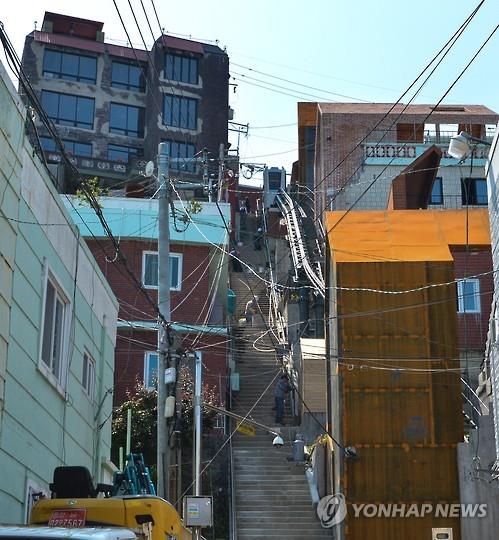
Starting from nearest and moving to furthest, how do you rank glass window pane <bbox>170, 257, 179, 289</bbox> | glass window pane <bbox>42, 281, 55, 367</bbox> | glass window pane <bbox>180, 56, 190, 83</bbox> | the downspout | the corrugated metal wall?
glass window pane <bbox>42, 281, 55, 367</bbox> < the downspout < the corrugated metal wall < glass window pane <bbox>170, 257, 179, 289</bbox> < glass window pane <bbox>180, 56, 190, 83</bbox>

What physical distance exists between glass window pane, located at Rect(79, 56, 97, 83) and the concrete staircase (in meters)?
32.1

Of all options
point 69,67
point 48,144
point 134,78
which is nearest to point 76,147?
point 48,144

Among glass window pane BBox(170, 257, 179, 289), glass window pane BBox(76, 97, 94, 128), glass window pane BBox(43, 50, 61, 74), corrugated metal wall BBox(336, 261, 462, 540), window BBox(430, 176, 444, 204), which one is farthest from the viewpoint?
glass window pane BBox(76, 97, 94, 128)

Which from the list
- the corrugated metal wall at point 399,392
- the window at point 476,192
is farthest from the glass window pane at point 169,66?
the corrugated metal wall at point 399,392

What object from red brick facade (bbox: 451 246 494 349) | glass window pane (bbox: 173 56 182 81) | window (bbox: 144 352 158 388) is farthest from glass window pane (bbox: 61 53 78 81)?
red brick facade (bbox: 451 246 494 349)

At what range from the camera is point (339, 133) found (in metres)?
48.4

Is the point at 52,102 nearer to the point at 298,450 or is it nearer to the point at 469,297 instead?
the point at 469,297

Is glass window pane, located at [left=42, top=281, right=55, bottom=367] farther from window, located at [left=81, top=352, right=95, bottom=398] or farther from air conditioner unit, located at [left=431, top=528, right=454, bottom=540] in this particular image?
air conditioner unit, located at [left=431, top=528, right=454, bottom=540]

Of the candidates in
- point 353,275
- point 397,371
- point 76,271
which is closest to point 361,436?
point 397,371

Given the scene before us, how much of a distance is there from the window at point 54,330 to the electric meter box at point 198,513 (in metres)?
3.33

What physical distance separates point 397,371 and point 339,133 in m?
26.0

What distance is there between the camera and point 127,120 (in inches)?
2552

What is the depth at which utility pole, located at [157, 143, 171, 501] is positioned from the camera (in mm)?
17797

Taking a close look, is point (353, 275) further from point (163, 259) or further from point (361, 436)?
point (163, 259)
